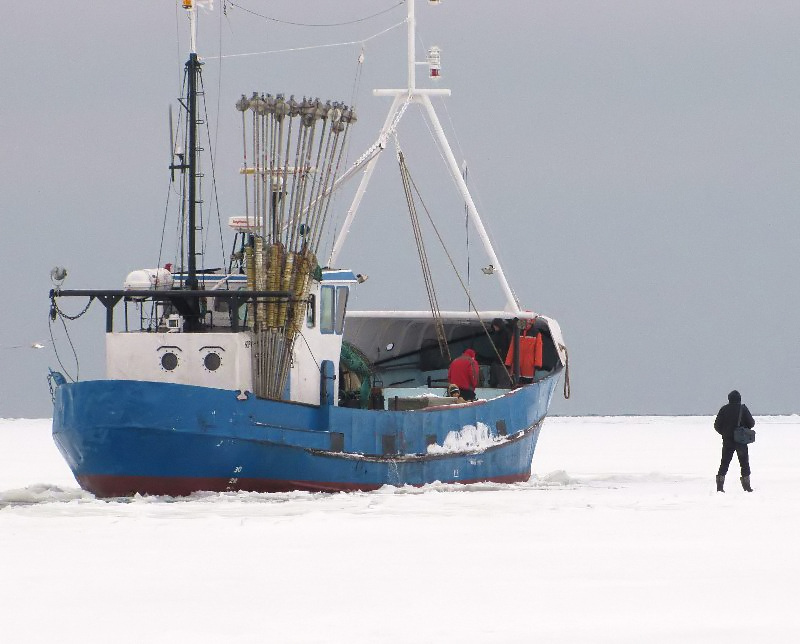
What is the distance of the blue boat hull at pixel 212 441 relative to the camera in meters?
17.4

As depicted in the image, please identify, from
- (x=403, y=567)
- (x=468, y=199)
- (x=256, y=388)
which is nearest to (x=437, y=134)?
(x=468, y=199)

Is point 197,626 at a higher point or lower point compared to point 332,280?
lower

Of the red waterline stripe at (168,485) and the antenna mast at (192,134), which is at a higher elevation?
the antenna mast at (192,134)

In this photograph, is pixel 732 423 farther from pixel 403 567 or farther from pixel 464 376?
pixel 403 567

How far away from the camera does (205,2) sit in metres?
20.0

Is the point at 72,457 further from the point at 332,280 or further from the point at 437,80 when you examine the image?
the point at 437,80

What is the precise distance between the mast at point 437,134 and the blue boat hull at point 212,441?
18.5 feet

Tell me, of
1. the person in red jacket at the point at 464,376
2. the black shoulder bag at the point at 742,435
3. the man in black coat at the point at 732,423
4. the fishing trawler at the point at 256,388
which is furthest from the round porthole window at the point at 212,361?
the black shoulder bag at the point at 742,435

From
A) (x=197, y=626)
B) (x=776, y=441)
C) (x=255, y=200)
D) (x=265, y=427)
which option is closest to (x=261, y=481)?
(x=265, y=427)

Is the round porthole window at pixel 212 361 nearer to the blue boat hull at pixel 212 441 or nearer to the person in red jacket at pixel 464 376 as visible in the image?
the blue boat hull at pixel 212 441

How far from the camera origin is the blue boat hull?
17.4 metres

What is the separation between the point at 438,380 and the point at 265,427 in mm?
9360

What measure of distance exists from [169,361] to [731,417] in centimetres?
675

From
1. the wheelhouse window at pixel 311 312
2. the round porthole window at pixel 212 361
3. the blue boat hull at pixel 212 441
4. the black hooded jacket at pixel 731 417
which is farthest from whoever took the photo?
the wheelhouse window at pixel 311 312
